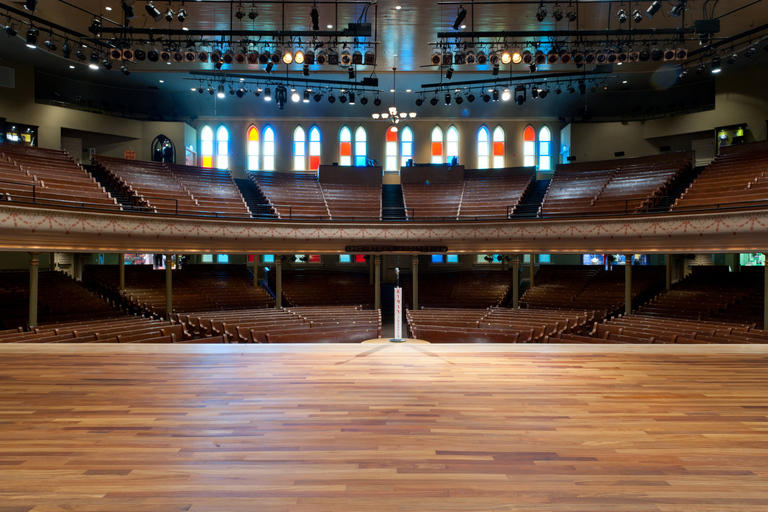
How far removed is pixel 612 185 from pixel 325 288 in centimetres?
1290

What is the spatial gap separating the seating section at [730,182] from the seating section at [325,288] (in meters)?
12.3

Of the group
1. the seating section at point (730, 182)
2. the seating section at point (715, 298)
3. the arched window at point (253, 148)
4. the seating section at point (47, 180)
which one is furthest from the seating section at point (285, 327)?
the arched window at point (253, 148)

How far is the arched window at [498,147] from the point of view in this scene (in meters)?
22.0

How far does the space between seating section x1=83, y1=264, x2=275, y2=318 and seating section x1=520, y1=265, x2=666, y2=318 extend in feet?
37.2

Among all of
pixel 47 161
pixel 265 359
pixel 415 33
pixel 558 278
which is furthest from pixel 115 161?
pixel 558 278

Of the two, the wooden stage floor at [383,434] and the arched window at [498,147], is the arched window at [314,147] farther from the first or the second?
the wooden stage floor at [383,434]

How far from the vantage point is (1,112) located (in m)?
16.6

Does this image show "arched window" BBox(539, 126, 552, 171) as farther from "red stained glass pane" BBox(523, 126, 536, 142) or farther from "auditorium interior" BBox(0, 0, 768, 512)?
"red stained glass pane" BBox(523, 126, 536, 142)

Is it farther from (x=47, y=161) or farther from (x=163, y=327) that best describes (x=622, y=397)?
(x=47, y=161)

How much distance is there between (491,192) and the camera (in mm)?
19297

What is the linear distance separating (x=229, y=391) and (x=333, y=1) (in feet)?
35.6

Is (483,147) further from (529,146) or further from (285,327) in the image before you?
(285,327)

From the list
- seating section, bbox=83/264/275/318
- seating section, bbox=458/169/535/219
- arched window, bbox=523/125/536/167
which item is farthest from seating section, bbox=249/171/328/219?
arched window, bbox=523/125/536/167

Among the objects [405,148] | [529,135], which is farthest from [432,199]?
[529,135]
